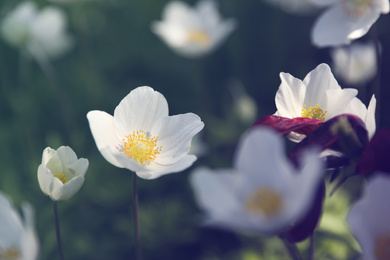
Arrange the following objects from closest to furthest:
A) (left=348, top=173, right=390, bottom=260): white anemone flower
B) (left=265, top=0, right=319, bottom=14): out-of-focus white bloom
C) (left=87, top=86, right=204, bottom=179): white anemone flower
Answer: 1. (left=348, top=173, right=390, bottom=260): white anemone flower
2. (left=87, top=86, right=204, bottom=179): white anemone flower
3. (left=265, top=0, right=319, bottom=14): out-of-focus white bloom

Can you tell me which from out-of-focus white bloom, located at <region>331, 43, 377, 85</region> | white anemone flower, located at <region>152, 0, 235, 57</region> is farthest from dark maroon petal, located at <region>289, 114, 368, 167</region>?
white anemone flower, located at <region>152, 0, 235, 57</region>

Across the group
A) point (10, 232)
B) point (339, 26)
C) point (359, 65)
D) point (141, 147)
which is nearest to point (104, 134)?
point (141, 147)

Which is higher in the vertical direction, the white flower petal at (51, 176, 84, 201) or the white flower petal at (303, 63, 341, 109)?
the white flower petal at (303, 63, 341, 109)

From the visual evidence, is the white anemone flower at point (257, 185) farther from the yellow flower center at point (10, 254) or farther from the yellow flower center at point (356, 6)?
the yellow flower center at point (356, 6)

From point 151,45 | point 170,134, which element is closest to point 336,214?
point 170,134

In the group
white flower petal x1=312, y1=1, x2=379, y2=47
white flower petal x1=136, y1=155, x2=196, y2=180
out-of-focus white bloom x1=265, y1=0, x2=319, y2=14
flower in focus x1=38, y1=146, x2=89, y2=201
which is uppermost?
white flower petal x1=312, y1=1, x2=379, y2=47

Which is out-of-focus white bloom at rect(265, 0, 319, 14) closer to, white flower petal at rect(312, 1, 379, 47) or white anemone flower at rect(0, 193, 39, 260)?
white flower petal at rect(312, 1, 379, 47)

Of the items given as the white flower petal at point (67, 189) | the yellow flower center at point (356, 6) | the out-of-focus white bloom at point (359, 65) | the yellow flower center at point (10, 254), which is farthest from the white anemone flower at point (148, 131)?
the out-of-focus white bloom at point (359, 65)

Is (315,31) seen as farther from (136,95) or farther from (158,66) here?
(158,66)
